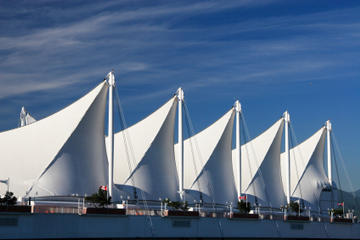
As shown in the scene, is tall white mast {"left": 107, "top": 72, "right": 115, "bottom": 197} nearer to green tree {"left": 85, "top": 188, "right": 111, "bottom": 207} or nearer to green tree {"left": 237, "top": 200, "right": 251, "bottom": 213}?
green tree {"left": 85, "top": 188, "right": 111, "bottom": 207}

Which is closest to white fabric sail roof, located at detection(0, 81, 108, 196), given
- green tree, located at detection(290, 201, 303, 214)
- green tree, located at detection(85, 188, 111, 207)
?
green tree, located at detection(85, 188, 111, 207)

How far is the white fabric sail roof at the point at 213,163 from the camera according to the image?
58.9 m

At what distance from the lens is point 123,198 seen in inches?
1992

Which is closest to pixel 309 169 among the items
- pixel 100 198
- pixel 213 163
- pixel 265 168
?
pixel 265 168

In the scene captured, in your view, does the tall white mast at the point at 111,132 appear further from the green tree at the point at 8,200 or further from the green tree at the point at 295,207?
the green tree at the point at 295,207

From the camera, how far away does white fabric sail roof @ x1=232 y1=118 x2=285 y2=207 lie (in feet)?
218

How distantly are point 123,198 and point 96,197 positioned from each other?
6.06 meters

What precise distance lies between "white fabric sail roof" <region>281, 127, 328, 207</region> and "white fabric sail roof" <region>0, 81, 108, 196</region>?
3117 cm

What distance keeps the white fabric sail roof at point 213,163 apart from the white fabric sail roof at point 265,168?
515cm

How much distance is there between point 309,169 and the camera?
7319 centimetres

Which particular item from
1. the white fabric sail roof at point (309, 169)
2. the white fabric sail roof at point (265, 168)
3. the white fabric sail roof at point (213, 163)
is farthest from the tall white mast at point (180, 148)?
the white fabric sail roof at point (309, 169)

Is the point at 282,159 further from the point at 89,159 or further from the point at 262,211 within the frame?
the point at 89,159

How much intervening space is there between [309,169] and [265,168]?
8.31m

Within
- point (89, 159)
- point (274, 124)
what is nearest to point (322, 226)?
point (274, 124)
